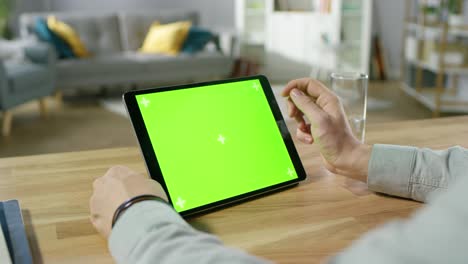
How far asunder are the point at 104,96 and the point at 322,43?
2.41 metres

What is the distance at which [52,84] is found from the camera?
4348 mm

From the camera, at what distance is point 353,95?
1.00 metres

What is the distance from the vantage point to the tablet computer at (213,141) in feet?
2.28

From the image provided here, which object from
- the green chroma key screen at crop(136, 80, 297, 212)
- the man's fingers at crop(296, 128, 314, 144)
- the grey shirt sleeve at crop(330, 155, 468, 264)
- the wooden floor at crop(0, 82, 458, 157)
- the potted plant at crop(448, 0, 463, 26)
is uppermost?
the grey shirt sleeve at crop(330, 155, 468, 264)

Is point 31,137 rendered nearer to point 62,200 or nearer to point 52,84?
point 52,84

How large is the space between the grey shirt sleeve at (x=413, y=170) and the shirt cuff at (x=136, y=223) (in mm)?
362

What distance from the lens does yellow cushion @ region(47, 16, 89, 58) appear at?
15.3 ft

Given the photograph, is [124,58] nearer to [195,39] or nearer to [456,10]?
[195,39]

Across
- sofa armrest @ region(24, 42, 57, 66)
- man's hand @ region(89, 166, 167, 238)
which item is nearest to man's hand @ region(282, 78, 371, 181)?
man's hand @ region(89, 166, 167, 238)

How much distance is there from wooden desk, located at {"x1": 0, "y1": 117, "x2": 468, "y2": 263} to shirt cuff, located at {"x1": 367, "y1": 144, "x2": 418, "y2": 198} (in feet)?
0.05

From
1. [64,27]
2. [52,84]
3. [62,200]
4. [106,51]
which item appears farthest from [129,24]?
[62,200]

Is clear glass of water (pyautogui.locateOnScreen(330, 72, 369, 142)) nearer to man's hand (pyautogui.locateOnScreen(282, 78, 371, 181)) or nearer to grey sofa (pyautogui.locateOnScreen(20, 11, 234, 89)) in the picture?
man's hand (pyautogui.locateOnScreen(282, 78, 371, 181))

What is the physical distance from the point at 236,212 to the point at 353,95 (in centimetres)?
41

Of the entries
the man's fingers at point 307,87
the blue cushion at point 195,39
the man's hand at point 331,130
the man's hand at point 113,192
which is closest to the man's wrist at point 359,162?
the man's hand at point 331,130
